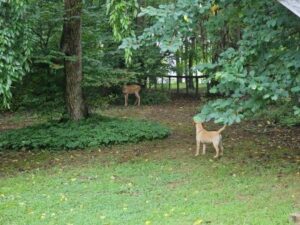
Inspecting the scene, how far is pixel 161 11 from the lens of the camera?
6.57 m

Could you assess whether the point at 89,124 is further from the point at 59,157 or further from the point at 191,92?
the point at 191,92

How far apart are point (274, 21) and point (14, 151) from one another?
19.8ft

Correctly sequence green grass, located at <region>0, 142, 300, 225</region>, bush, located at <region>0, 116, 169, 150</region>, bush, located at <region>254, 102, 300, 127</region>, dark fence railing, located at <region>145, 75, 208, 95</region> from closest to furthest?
green grass, located at <region>0, 142, 300, 225</region> < bush, located at <region>0, 116, 169, 150</region> < bush, located at <region>254, 102, 300, 127</region> < dark fence railing, located at <region>145, 75, 208, 95</region>

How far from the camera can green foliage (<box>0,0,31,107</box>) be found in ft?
23.6

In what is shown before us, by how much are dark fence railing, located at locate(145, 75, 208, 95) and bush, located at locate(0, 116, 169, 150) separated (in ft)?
27.3

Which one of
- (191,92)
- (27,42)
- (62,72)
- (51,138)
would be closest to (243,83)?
(27,42)

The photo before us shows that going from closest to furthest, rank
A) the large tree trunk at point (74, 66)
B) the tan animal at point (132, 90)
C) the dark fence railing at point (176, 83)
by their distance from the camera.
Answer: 1. the large tree trunk at point (74, 66)
2. the tan animal at point (132, 90)
3. the dark fence railing at point (176, 83)

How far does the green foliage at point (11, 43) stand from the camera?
718 cm

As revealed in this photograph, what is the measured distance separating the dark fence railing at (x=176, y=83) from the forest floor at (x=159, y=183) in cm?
866

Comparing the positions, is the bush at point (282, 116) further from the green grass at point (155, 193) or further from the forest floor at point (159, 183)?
the green grass at point (155, 193)

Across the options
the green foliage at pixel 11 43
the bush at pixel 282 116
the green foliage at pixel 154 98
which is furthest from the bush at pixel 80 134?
the green foliage at pixel 154 98

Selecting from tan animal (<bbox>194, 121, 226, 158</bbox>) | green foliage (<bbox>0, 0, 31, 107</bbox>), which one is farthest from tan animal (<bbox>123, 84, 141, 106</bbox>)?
green foliage (<bbox>0, 0, 31, 107</bbox>)

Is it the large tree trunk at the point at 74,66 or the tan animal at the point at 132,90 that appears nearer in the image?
the large tree trunk at the point at 74,66

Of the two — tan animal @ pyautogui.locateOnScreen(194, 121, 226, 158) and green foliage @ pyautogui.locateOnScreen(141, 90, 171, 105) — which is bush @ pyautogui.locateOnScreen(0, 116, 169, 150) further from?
green foliage @ pyautogui.locateOnScreen(141, 90, 171, 105)
